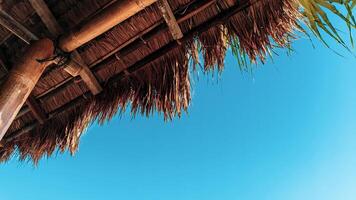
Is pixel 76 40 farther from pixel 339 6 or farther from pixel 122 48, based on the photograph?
pixel 339 6

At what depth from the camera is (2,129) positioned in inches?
74.2

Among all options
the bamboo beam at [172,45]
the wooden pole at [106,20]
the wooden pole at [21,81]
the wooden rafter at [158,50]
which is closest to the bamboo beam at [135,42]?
the wooden rafter at [158,50]

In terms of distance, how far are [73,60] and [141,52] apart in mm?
448

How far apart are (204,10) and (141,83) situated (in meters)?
0.68

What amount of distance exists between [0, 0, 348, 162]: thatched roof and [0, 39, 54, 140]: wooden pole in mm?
198

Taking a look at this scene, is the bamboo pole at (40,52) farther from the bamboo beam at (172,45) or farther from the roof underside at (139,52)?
the bamboo beam at (172,45)

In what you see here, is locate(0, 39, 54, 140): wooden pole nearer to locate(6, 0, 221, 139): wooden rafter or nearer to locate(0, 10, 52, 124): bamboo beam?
locate(0, 10, 52, 124): bamboo beam

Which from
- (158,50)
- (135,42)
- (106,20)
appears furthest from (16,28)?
(158,50)

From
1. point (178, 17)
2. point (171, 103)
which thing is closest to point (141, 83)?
point (171, 103)

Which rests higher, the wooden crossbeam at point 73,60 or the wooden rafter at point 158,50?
the wooden crossbeam at point 73,60

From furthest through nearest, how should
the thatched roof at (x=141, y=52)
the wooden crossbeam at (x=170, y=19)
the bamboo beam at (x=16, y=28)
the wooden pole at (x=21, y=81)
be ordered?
the thatched roof at (x=141, y=52)
the wooden crossbeam at (x=170, y=19)
the bamboo beam at (x=16, y=28)
the wooden pole at (x=21, y=81)

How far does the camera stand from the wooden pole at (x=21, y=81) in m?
1.93

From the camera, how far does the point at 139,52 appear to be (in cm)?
251

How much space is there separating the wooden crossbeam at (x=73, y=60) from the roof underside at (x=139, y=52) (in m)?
0.06
